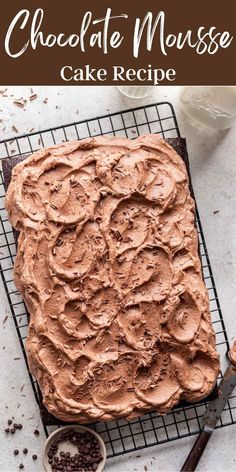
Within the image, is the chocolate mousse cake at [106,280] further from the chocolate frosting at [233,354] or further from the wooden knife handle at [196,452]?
the wooden knife handle at [196,452]

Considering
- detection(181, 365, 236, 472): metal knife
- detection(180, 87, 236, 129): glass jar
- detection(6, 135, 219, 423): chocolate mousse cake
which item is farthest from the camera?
detection(181, 365, 236, 472): metal knife

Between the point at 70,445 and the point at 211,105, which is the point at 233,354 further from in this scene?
the point at 211,105

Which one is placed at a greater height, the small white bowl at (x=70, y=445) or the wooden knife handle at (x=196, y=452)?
the small white bowl at (x=70, y=445)

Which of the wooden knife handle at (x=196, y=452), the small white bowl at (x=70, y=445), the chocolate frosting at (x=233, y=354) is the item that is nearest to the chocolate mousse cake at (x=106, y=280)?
the small white bowl at (x=70, y=445)

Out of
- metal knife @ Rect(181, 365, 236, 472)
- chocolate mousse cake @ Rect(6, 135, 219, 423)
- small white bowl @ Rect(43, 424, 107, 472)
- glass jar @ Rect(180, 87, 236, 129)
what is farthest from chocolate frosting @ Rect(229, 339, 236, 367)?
glass jar @ Rect(180, 87, 236, 129)

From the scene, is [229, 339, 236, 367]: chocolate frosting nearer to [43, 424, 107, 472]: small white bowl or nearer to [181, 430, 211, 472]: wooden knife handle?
[181, 430, 211, 472]: wooden knife handle

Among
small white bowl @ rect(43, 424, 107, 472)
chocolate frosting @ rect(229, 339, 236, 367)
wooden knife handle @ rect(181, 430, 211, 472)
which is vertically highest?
chocolate frosting @ rect(229, 339, 236, 367)

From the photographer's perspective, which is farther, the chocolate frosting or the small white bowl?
the chocolate frosting

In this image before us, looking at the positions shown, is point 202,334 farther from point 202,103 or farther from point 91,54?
point 91,54
